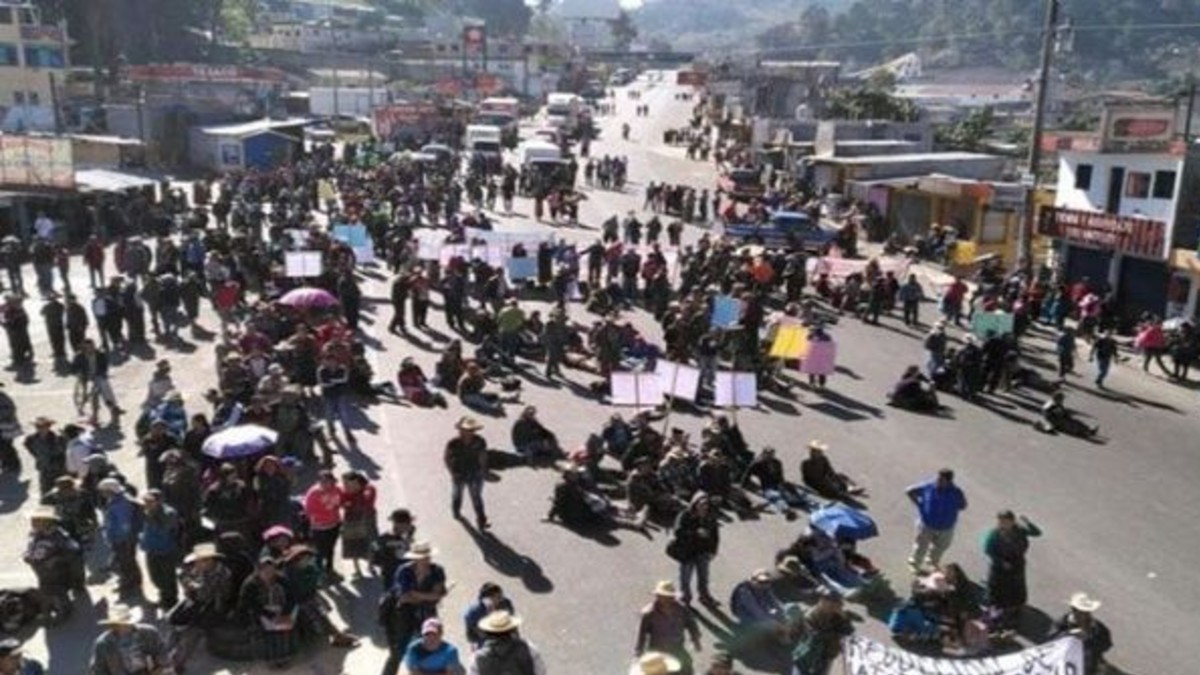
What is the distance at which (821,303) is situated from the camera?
3077 cm

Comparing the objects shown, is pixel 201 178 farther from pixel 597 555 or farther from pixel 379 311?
pixel 597 555

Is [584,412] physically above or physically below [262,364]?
below

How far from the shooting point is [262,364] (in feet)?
59.0

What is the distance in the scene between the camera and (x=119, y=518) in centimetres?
1209

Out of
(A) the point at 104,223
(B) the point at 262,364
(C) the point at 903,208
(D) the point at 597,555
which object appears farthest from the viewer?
(C) the point at 903,208

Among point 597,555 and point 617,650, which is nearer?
point 617,650

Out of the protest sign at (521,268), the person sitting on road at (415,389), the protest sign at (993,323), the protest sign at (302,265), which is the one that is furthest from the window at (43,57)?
the protest sign at (993,323)

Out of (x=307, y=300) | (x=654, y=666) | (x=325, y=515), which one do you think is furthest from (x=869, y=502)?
(x=307, y=300)

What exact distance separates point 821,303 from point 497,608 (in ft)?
73.2

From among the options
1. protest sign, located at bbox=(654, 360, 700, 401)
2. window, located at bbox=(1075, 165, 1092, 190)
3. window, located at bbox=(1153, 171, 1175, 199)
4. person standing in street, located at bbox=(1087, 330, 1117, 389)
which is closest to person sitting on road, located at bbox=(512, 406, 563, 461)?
protest sign, located at bbox=(654, 360, 700, 401)

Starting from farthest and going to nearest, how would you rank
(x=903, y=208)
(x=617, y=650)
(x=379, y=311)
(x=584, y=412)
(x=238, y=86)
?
(x=238, y=86)
(x=903, y=208)
(x=379, y=311)
(x=584, y=412)
(x=617, y=650)

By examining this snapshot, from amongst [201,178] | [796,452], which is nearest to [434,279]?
[796,452]

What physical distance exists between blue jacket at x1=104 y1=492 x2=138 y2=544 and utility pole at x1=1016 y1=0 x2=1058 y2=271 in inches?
1014

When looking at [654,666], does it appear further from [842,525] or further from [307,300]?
[307,300]
